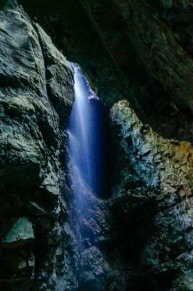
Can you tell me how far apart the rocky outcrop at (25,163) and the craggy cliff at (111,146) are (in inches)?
1.1

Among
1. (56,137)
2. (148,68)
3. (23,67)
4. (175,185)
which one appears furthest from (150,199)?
(148,68)

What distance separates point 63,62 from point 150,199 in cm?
597

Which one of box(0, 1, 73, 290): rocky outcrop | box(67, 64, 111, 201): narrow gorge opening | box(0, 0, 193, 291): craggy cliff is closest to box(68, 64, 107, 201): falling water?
box(67, 64, 111, 201): narrow gorge opening

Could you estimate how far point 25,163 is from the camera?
22.3 feet

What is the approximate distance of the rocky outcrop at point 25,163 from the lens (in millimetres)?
6770

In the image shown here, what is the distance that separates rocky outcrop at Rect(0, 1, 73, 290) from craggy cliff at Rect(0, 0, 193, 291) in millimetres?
28

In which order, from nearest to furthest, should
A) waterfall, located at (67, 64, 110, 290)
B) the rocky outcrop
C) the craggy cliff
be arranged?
the craggy cliff
the rocky outcrop
waterfall, located at (67, 64, 110, 290)

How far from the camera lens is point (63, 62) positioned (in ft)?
36.8

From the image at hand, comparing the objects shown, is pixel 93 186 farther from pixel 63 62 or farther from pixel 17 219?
pixel 17 219

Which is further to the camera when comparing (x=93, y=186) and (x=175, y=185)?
(x=93, y=186)

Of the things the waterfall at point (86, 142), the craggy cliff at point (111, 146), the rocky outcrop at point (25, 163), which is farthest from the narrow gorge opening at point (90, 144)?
the rocky outcrop at point (25, 163)

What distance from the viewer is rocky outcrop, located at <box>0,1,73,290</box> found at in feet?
22.2

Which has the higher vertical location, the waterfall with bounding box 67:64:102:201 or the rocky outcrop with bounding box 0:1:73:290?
the waterfall with bounding box 67:64:102:201

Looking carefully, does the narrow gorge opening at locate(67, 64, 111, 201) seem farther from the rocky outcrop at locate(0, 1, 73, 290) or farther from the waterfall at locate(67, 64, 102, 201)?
the rocky outcrop at locate(0, 1, 73, 290)
